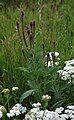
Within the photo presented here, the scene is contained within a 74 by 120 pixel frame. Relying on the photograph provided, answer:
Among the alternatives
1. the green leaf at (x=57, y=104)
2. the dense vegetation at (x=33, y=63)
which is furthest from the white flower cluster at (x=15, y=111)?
the green leaf at (x=57, y=104)

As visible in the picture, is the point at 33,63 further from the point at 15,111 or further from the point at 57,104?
the point at 15,111

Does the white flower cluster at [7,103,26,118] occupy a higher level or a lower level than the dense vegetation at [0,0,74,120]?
lower

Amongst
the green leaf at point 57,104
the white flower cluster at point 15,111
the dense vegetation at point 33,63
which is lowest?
the white flower cluster at point 15,111

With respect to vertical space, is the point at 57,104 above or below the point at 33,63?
below

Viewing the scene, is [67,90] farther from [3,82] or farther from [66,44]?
[66,44]

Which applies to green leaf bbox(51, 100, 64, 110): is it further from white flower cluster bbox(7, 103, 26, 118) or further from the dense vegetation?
white flower cluster bbox(7, 103, 26, 118)

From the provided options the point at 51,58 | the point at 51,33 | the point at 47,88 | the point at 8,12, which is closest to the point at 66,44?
the point at 51,33

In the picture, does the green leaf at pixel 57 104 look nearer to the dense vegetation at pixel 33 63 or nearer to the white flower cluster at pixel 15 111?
the dense vegetation at pixel 33 63

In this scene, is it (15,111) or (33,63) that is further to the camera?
(33,63)

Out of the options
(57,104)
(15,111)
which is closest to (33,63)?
(57,104)

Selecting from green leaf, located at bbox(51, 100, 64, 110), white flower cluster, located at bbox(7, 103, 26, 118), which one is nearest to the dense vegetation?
green leaf, located at bbox(51, 100, 64, 110)

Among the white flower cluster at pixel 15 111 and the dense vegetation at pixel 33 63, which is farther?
the dense vegetation at pixel 33 63

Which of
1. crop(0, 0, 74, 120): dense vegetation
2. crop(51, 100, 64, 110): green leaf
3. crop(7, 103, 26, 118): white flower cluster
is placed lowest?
crop(7, 103, 26, 118): white flower cluster

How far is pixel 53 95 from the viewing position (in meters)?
2.86
